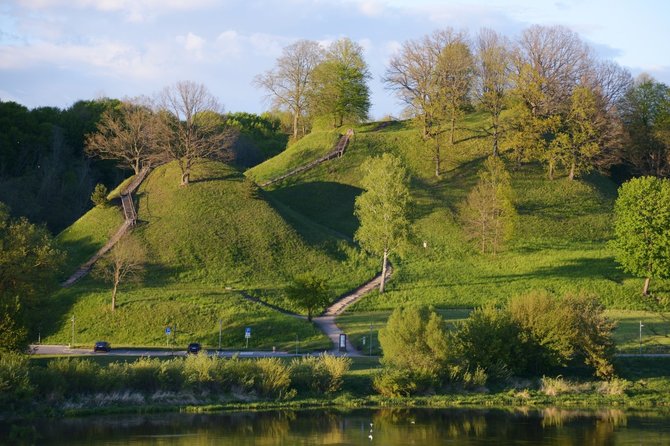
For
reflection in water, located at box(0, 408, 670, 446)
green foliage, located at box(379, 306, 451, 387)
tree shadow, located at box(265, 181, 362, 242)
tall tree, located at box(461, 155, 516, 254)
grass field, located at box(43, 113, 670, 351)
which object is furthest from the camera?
tree shadow, located at box(265, 181, 362, 242)

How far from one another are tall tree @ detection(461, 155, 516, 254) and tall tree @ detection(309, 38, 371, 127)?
34.8m

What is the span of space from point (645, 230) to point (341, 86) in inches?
2126

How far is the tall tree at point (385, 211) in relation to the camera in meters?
76.6

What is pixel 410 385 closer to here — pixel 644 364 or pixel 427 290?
pixel 644 364

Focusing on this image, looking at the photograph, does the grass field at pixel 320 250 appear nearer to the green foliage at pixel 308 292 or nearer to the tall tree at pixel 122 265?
the tall tree at pixel 122 265

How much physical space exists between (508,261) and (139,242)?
35.6 m

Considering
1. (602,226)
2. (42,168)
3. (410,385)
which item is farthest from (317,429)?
(42,168)

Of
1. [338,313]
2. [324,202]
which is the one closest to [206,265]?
[338,313]

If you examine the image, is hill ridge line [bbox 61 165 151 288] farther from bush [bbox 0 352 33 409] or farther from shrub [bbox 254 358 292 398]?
shrub [bbox 254 358 292 398]

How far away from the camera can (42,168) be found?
104375mm

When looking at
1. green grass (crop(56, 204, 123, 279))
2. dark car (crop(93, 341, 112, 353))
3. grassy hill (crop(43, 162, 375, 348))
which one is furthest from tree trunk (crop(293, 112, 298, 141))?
dark car (crop(93, 341, 112, 353))

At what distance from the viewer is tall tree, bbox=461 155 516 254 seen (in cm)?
8331

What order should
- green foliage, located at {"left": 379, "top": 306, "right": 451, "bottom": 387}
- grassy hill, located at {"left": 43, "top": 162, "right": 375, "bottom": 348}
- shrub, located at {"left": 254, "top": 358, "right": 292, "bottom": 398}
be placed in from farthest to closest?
grassy hill, located at {"left": 43, "top": 162, "right": 375, "bottom": 348} → green foliage, located at {"left": 379, "top": 306, "right": 451, "bottom": 387} → shrub, located at {"left": 254, "top": 358, "right": 292, "bottom": 398}

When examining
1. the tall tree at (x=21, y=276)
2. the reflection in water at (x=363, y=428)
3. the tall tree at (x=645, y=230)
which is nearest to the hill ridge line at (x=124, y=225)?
the tall tree at (x=21, y=276)
